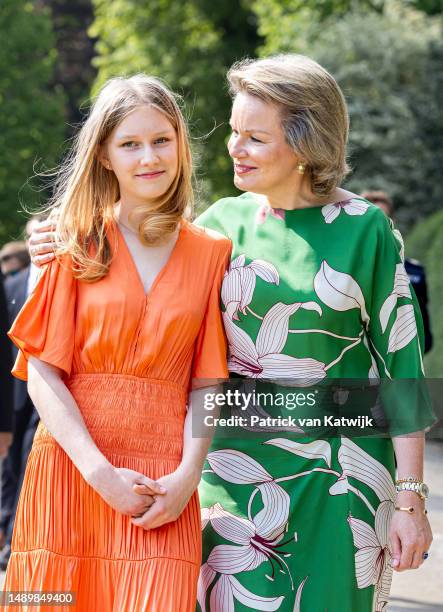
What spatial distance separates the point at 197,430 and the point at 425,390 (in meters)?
0.68

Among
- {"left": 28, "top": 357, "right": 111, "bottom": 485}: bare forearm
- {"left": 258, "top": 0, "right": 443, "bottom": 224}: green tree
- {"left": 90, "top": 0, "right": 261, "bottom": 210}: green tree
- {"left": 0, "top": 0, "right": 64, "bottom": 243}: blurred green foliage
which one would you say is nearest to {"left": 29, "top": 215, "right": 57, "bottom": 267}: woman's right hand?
{"left": 28, "top": 357, "right": 111, "bottom": 485}: bare forearm

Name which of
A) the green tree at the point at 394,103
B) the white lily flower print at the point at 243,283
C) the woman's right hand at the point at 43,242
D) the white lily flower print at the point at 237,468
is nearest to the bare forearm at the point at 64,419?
the woman's right hand at the point at 43,242

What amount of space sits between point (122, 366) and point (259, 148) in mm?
768

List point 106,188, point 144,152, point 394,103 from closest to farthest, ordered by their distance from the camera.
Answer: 1. point 144,152
2. point 106,188
3. point 394,103

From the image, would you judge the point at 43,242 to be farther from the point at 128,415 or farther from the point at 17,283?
the point at 17,283

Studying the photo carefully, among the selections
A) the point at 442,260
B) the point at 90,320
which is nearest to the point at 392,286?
the point at 90,320

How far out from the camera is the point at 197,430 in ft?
11.7

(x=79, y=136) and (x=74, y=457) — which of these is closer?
(x=74, y=457)

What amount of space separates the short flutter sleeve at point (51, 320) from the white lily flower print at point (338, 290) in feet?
2.32

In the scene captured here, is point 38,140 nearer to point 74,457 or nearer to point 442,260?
point 442,260

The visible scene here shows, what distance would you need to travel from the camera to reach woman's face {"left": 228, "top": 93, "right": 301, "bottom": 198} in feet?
12.3

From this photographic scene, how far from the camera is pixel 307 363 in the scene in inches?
145

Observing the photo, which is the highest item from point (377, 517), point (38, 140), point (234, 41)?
point (234, 41)

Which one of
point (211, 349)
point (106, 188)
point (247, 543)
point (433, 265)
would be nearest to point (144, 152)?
point (106, 188)
